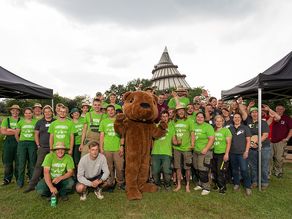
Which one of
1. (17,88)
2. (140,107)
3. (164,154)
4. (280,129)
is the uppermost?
(17,88)

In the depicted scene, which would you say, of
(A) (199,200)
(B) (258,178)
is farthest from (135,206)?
(B) (258,178)

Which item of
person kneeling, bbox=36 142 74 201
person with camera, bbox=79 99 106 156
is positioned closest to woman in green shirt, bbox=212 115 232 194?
person with camera, bbox=79 99 106 156

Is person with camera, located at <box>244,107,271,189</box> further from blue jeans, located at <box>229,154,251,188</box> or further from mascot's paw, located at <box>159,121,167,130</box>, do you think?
mascot's paw, located at <box>159,121,167,130</box>

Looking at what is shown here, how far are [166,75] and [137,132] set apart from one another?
61.2m

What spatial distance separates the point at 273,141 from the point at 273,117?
73cm

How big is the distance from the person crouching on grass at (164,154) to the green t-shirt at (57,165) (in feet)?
5.78

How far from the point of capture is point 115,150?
5562mm

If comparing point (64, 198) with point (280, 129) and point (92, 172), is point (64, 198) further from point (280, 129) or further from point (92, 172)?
point (280, 129)

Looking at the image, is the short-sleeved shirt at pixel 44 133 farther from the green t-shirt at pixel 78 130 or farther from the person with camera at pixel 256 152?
the person with camera at pixel 256 152

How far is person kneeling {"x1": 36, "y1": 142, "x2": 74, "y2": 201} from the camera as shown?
5.02m

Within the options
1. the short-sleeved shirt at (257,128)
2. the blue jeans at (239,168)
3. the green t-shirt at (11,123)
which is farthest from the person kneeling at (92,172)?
the short-sleeved shirt at (257,128)

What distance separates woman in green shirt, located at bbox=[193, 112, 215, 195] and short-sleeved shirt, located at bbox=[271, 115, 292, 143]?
2613mm

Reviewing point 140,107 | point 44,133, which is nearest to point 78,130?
point 44,133

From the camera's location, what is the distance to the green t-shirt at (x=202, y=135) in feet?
18.3
